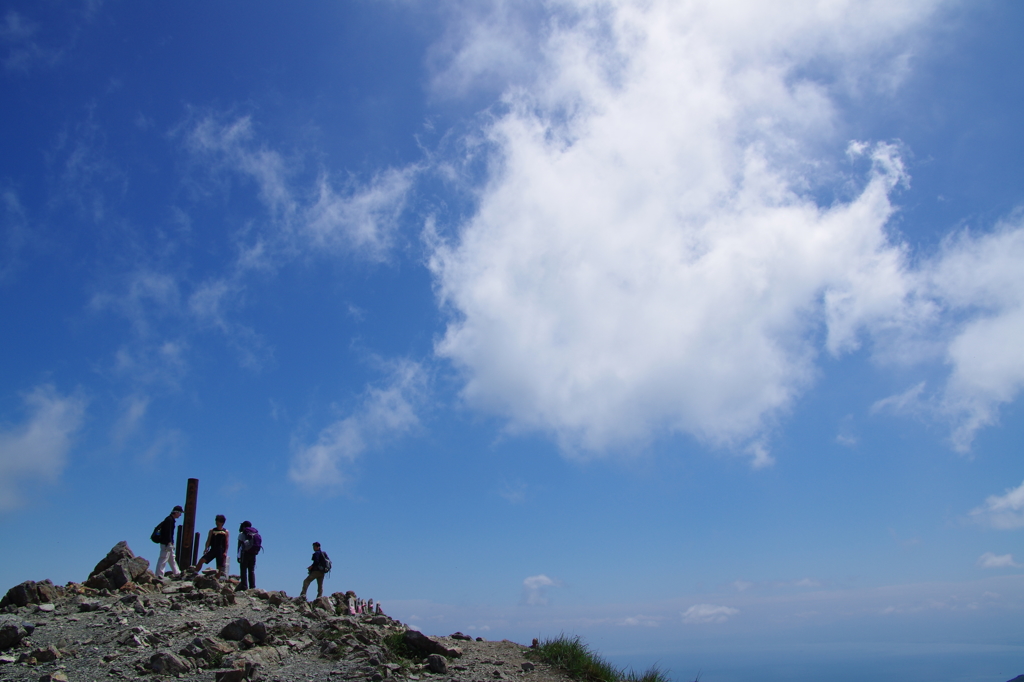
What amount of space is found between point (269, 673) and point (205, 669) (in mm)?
1135

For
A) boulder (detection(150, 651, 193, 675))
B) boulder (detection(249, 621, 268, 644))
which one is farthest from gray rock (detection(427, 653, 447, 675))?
boulder (detection(150, 651, 193, 675))

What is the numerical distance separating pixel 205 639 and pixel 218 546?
5059 millimetres

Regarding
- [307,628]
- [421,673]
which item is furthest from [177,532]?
[421,673]

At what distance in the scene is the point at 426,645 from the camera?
46.1 ft

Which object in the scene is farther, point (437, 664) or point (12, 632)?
point (437, 664)

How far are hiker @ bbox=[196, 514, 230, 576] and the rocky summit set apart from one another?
46 cm

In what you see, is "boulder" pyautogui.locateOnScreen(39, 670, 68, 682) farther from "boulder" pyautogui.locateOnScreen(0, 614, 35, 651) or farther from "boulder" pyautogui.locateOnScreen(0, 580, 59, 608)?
"boulder" pyautogui.locateOnScreen(0, 580, 59, 608)

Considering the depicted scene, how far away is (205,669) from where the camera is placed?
11.7 metres

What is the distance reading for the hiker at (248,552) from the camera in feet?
54.1

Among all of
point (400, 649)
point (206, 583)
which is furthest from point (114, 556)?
point (400, 649)

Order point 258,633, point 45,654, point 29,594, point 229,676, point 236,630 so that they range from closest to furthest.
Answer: point 229,676
point 45,654
point 236,630
point 258,633
point 29,594

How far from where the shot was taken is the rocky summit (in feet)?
37.9

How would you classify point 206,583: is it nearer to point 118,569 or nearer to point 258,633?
point 118,569

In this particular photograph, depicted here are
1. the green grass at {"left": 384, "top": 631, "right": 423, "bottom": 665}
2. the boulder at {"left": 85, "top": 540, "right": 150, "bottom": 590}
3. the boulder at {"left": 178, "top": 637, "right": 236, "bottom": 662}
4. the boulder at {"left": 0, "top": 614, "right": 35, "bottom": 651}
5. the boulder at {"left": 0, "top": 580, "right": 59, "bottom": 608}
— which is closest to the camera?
the boulder at {"left": 0, "top": 614, "right": 35, "bottom": 651}
